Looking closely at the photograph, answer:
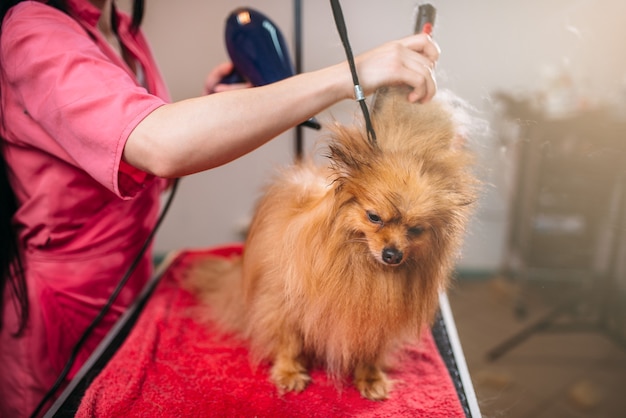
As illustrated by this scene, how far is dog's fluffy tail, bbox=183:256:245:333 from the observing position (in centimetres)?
100

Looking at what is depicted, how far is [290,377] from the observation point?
2.73 ft

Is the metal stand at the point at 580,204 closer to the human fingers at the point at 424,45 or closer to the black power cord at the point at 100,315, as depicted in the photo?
the human fingers at the point at 424,45

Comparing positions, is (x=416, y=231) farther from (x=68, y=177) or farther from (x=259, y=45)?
(x=68, y=177)

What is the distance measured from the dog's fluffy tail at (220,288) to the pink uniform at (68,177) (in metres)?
0.13

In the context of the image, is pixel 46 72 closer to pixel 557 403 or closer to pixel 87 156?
pixel 87 156

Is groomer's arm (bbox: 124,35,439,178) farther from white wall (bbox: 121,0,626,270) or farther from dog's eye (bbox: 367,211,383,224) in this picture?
dog's eye (bbox: 367,211,383,224)

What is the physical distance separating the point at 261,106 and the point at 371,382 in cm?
50

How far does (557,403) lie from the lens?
1510mm

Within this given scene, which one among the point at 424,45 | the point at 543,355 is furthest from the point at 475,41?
the point at 543,355

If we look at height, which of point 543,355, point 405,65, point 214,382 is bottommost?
point 543,355

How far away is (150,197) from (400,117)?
2.06 ft

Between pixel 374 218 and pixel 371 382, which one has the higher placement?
pixel 374 218

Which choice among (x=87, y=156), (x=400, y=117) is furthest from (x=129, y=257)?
(x=400, y=117)

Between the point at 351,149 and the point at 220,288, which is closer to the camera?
the point at 351,149
